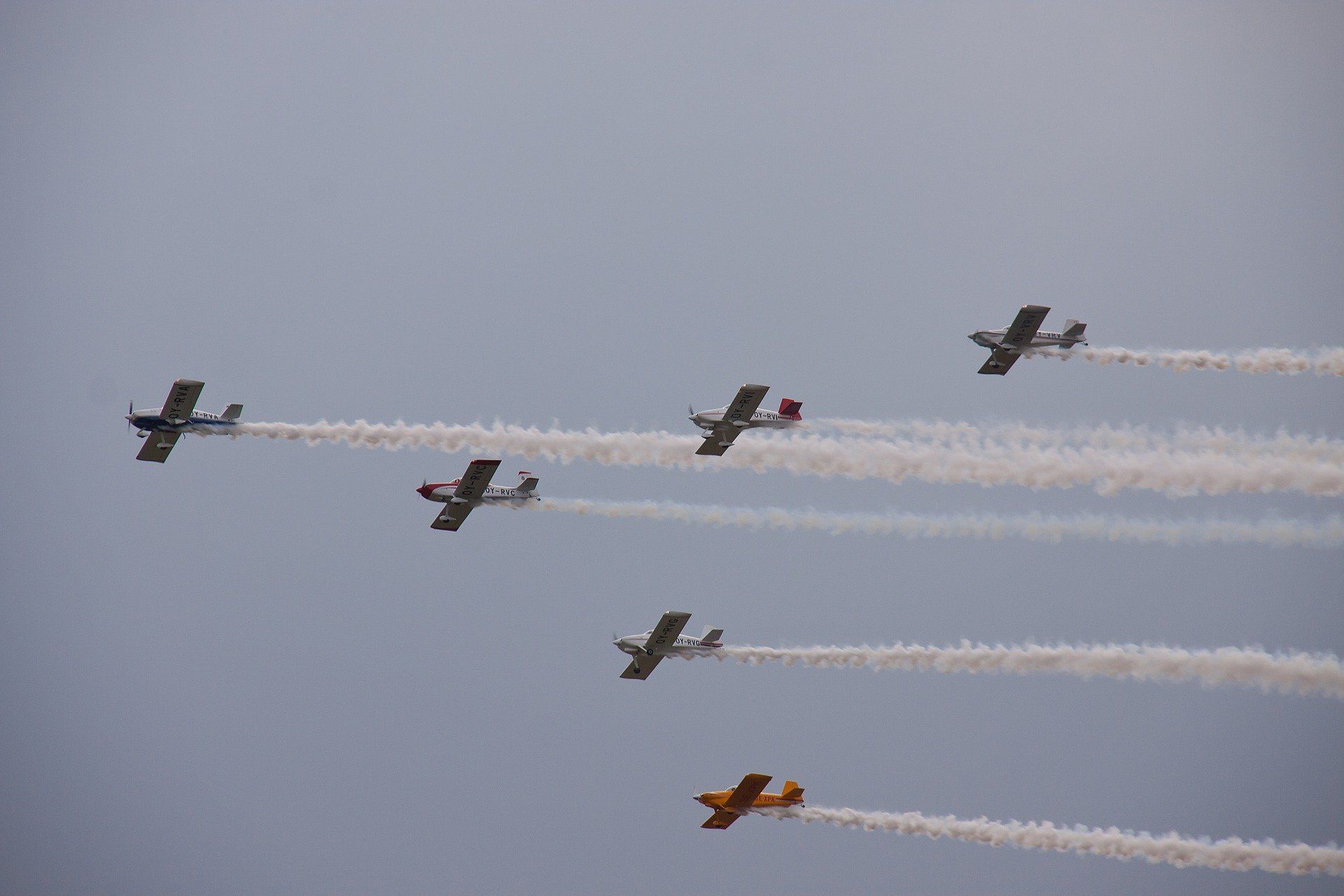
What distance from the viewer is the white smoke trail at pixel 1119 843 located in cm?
3825

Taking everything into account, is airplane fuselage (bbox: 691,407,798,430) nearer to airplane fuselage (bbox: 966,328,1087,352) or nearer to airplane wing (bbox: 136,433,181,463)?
airplane fuselage (bbox: 966,328,1087,352)

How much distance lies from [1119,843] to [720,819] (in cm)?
1572

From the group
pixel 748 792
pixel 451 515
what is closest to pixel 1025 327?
pixel 748 792

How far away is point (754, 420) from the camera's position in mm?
49219

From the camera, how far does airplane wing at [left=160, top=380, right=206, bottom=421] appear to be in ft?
167

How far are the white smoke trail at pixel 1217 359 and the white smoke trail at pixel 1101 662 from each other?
42.9 ft

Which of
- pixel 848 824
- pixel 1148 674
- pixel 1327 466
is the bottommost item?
pixel 848 824

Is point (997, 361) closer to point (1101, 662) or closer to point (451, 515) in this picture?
point (1101, 662)

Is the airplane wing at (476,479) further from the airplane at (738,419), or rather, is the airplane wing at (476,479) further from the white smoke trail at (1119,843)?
the white smoke trail at (1119,843)

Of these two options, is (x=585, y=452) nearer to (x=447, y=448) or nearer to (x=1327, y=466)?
(x=447, y=448)

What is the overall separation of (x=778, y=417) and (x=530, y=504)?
1065cm

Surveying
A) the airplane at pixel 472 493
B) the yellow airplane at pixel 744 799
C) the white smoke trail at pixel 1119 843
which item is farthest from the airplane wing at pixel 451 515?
the white smoke trail at pixel 1119 843

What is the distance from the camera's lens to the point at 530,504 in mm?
51188

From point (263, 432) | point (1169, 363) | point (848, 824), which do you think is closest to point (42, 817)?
point (263, 432)
